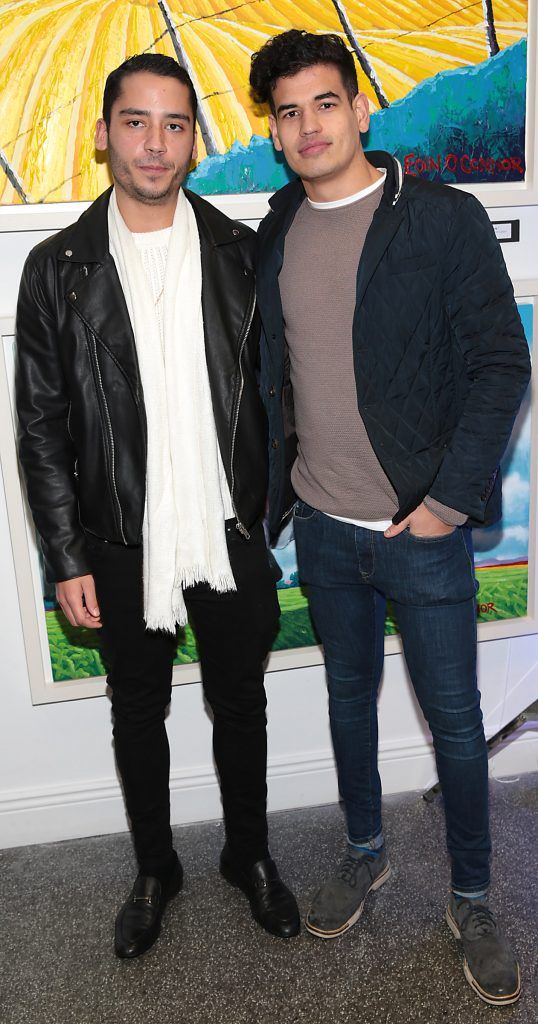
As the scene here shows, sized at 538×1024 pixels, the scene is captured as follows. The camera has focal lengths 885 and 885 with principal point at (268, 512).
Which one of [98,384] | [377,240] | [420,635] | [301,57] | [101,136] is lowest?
[420,635]

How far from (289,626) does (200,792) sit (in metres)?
0.57

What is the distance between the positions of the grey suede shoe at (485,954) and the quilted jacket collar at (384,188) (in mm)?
1532

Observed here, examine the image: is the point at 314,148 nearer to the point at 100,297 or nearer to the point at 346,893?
the point at 100,297

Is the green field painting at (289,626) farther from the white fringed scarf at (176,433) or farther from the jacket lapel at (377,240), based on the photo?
the jacket lapel at (377,240)

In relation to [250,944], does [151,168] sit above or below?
above

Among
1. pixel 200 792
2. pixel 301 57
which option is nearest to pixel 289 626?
pixel 200 792

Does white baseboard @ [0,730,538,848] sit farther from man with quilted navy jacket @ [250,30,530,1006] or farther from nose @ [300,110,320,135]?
nose @ [300,110,320,135]

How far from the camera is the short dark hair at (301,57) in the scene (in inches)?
68.8

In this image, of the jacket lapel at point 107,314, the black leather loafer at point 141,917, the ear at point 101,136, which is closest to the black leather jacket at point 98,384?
the jacket lapel at point 107,314

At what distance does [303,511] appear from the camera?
6.48 ft

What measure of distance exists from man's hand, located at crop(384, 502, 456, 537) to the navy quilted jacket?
0.06ft

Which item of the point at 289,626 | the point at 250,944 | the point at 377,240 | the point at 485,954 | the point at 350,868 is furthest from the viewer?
the point at 289,626

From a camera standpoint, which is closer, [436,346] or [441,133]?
[436,346]

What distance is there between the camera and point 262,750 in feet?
6.92
